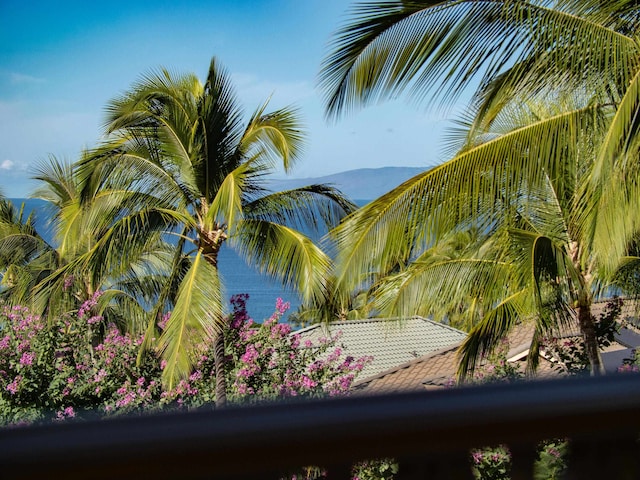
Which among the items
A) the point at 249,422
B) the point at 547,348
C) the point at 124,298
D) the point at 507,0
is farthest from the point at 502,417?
the point at 124,298

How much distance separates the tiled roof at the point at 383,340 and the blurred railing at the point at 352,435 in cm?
1596

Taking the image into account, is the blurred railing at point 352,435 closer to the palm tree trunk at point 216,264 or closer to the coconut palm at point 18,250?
the palm tree trunk at point 216,264

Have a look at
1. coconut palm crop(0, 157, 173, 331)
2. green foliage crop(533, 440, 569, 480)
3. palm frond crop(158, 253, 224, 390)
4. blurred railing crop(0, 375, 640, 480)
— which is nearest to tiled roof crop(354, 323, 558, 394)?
palm frond crop(158, 253, 224, 390)

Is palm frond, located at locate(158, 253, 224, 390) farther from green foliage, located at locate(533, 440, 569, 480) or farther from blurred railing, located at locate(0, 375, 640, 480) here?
blurred railing, located at locate(0, 375, 640, 480)

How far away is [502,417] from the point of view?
1.18 m

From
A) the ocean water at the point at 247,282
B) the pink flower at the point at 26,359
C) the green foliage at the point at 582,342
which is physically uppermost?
the ocean water at the point at 247,282

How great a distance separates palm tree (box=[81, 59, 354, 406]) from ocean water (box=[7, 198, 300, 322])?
0.57 metres

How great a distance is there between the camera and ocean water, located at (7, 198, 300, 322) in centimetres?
1188

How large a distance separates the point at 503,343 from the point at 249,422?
9.59 m

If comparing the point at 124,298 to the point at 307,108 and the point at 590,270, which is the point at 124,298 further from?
the point at 590,270

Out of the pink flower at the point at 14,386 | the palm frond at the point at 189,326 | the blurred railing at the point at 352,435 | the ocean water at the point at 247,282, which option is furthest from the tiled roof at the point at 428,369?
the blurred railing at the point at 352,435

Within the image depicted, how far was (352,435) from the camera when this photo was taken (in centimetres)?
112

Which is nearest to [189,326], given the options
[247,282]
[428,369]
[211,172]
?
[211,172]

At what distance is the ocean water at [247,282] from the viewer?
468 inches
